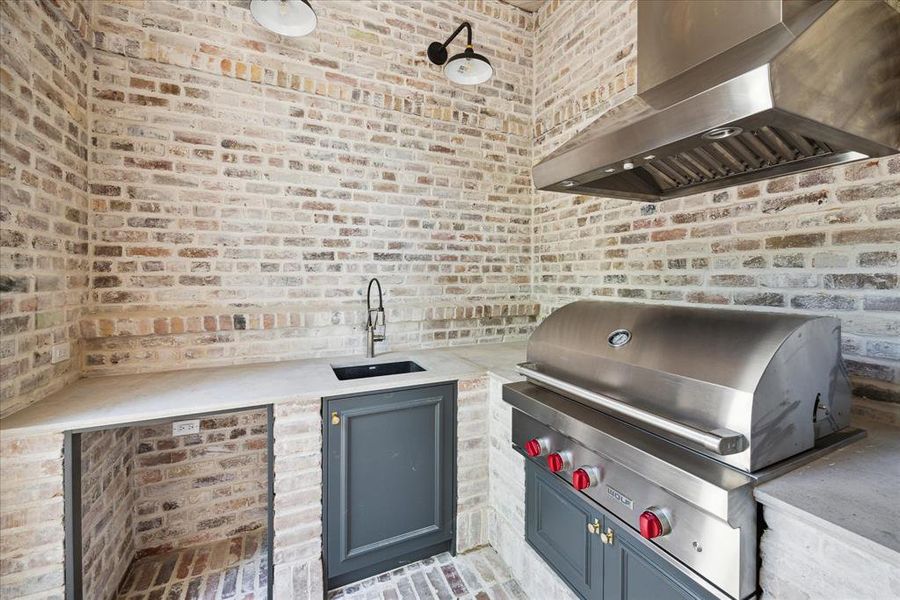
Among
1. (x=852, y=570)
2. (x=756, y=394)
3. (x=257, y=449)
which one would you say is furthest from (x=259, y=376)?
(x=852, y=570)

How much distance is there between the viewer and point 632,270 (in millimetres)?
2465

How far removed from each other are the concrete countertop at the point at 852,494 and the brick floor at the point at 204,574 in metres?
2.25

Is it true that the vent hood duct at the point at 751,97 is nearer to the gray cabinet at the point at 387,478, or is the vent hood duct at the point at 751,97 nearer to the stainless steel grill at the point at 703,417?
the stainless steel grill at the point at 703,417

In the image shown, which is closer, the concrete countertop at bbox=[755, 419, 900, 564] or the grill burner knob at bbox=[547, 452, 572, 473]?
the concrete countertop at bbox=[755, 419, 900, 564]

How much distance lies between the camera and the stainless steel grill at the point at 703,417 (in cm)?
103

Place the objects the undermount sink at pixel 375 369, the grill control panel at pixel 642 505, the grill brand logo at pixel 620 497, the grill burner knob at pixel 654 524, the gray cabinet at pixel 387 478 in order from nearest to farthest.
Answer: the grill control panel at pixel 642 505 < the grill burner knob at pixel 654 524 < the grill brand logo at pixel 620 497 < the gray cabinet at pixel 387 478 < the undermount sink at pixel 375 369

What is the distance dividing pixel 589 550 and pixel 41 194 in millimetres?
2918

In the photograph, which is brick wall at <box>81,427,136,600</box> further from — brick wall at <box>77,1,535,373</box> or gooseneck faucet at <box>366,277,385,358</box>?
gooseneck faucet at <box>366,277,385,358</box>

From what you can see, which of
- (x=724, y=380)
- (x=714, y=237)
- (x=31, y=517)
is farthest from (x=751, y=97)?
(x=31, y=517)

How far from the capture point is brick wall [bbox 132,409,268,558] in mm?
2246

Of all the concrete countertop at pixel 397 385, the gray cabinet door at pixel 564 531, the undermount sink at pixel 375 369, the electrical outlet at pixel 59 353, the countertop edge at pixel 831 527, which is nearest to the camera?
the countertop edge at pixel 831 527

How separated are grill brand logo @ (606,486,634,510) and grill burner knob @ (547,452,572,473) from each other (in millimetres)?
198

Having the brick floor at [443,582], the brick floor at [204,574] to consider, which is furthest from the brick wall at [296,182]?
the brick floor at [443,582]

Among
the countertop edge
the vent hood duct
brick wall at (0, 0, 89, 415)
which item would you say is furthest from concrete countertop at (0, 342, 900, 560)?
the vent hood duct
